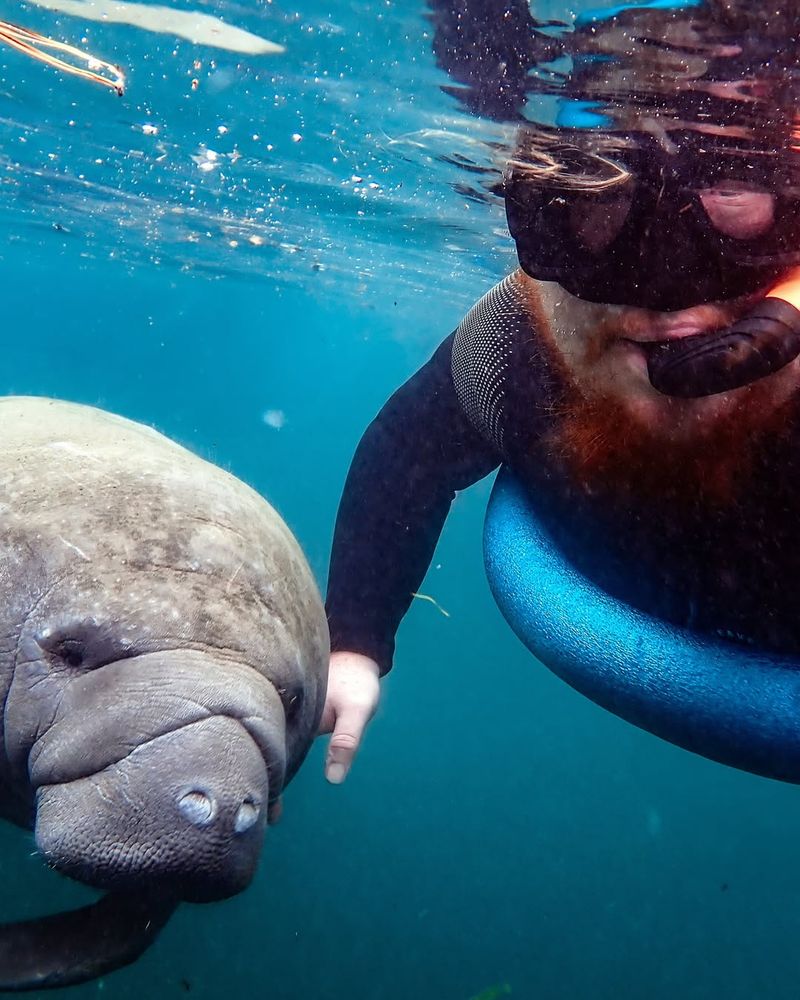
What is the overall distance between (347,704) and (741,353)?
228 centimetres

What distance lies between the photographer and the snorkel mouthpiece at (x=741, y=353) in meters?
1.96

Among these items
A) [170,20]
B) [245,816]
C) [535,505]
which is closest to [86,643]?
[245,816]

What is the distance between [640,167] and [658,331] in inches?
49.9

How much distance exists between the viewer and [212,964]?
1315cm

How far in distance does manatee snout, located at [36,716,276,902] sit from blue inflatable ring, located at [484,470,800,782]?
49.8 inches

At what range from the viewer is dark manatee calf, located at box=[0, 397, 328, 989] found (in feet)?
7.58

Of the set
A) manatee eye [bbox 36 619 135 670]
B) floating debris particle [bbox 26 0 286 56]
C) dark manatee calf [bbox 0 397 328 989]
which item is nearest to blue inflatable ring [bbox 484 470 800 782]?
dark manatee calf [bbox 0 397 328 989]

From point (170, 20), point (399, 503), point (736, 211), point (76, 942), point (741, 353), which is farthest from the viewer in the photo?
point (170, 20)

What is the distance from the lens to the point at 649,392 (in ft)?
7.66

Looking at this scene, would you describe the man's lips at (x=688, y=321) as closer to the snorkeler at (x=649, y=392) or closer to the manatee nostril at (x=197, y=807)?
the snorkeler at (x=649, y=392)

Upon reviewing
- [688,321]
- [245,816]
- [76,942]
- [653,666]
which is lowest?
[76,942]

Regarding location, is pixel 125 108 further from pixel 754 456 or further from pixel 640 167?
pixel 754 456

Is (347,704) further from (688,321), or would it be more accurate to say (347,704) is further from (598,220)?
(598,220)

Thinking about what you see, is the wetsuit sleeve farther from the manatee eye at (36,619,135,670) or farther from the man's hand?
the manatee eye at (36,619,135,670)
